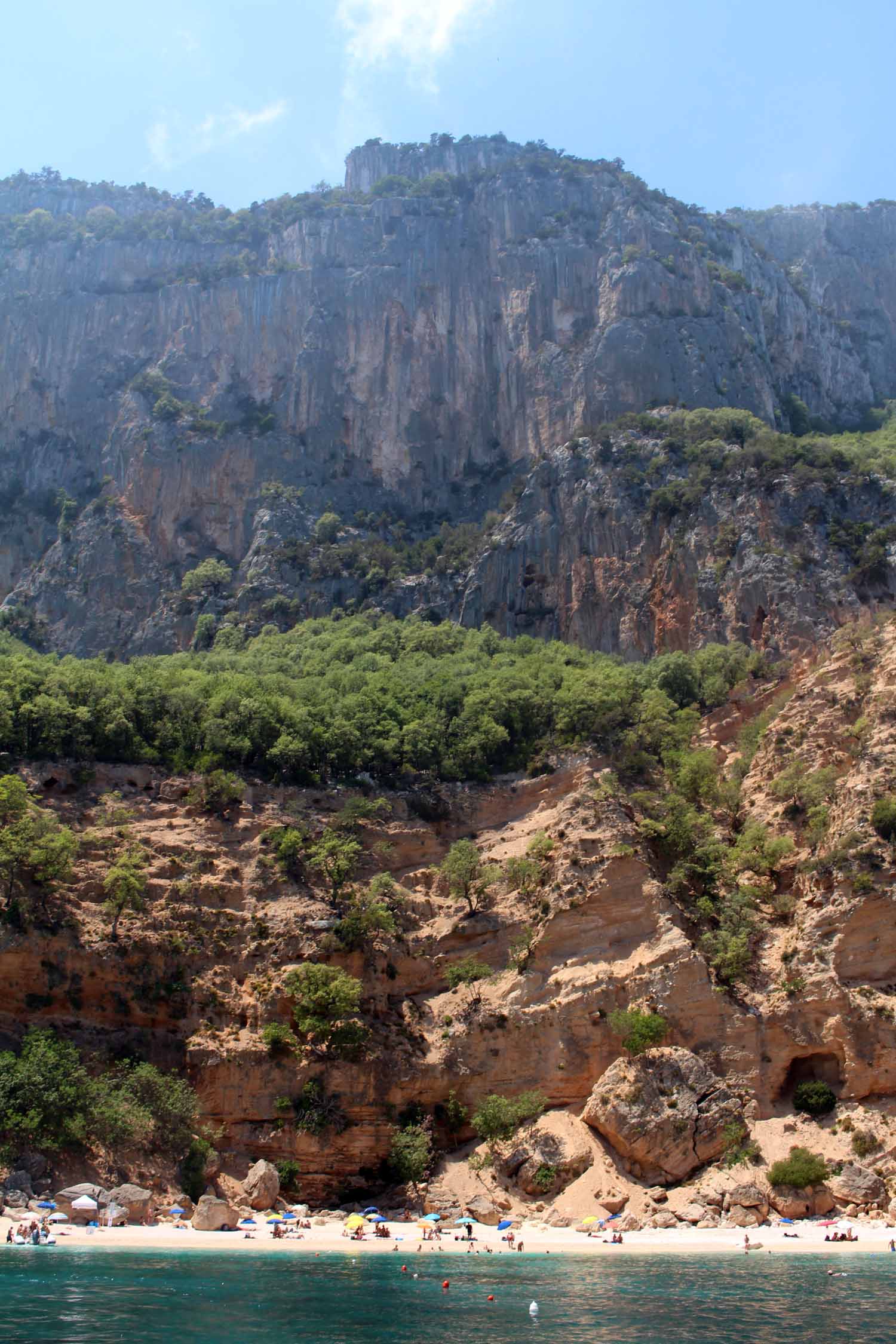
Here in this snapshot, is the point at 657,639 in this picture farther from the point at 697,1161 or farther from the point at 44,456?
the point at 44,456

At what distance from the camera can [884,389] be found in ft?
395

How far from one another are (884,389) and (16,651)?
8741 cm

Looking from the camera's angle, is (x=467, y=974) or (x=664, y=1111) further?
(x=467, y=974)

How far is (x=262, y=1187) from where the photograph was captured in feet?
147

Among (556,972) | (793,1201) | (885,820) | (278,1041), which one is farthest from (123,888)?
(885,820)

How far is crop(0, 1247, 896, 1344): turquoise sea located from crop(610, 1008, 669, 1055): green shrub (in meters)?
10.1

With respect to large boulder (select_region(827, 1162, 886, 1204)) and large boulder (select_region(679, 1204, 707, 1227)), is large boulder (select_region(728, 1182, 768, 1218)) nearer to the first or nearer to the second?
large boulder (select_region(679, 1204, 707, 1227))

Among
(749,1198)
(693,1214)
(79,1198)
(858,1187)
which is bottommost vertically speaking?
(693,1214)

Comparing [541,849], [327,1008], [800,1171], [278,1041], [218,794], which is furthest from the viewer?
[218,794]

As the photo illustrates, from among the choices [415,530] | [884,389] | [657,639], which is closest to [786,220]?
[884,389]

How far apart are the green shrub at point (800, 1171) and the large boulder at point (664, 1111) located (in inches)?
103

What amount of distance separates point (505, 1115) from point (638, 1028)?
6.29m

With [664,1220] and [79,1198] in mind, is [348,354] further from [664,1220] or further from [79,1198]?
[664,1220]

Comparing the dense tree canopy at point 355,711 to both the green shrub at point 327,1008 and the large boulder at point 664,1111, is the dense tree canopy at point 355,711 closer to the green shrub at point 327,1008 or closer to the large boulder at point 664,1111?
the green shrub at point 327,1008
